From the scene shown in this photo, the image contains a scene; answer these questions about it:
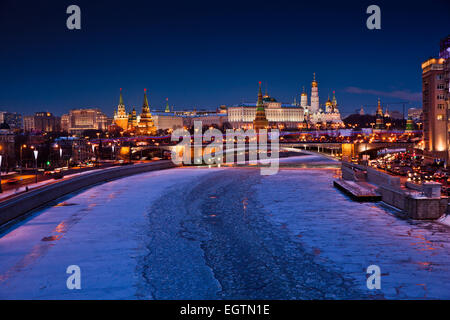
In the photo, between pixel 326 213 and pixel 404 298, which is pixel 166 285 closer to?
pixel 404 298

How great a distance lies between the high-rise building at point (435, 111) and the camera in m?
55.2

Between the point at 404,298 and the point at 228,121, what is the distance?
171 meters

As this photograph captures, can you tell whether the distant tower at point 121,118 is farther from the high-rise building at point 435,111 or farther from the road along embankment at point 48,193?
the road along embankment at point 48,193

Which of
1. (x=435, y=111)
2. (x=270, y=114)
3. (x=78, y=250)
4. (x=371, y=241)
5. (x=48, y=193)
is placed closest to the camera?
(x=78, y=250)

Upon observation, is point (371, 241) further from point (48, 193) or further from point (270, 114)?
point (270, 114)

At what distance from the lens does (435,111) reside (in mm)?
57375

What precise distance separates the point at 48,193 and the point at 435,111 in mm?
51311

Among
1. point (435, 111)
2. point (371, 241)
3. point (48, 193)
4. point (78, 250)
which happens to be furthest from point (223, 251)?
point (435, 111)

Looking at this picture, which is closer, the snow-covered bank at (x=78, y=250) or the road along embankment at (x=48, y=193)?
the snow-covered bank at (x=78, y=250)

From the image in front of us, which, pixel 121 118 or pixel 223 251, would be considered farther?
pixel 121 118

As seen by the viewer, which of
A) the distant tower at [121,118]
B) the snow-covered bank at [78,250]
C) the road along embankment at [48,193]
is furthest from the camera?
the distant tower at [121,118]

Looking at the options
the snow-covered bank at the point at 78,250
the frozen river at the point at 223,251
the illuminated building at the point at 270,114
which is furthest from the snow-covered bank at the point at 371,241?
the illuminated building at the point at 270,114

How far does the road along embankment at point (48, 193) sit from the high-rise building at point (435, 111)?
127 ft

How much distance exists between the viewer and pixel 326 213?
19.0 m
